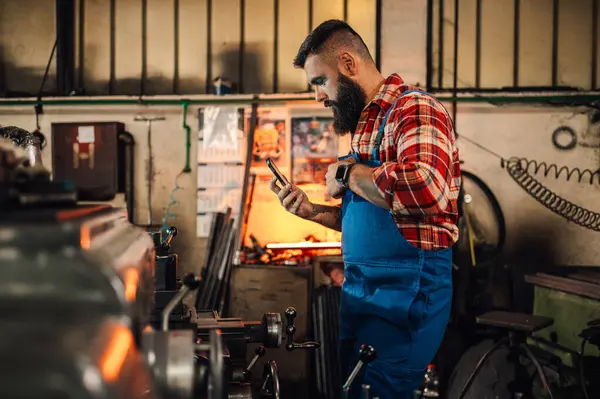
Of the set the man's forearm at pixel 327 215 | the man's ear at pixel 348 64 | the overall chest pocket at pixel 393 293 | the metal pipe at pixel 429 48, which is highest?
the metal pipe at pixel 429 48

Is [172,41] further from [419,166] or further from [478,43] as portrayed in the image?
[419,166]

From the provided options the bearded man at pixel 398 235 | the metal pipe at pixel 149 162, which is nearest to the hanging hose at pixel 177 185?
the metal pipe at pixel 149 162

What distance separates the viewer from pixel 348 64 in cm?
186

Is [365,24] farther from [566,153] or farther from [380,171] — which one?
[380,171]

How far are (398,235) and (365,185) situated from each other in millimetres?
174

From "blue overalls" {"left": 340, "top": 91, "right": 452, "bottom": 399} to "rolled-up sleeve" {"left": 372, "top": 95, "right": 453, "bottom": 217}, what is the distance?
4.5 inches

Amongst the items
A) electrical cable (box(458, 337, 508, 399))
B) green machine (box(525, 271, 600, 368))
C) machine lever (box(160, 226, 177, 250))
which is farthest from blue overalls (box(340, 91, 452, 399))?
green machine (box(525, 271, 600, 368))

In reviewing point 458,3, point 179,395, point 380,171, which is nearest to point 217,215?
point 458,3

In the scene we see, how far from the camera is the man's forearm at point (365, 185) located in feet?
5.15

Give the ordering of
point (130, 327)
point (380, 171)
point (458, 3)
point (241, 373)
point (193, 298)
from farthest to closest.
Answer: point (458, 3), point (193, 298), point (380, 171), point (241, 373), point (130, 327)

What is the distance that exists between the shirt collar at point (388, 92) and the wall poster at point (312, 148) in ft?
7.76

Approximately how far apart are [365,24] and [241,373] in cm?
343

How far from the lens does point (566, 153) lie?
403 cm

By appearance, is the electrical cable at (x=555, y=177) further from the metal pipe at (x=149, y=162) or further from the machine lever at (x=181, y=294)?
the machine lever at (x=181, y=294)
